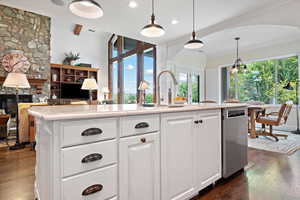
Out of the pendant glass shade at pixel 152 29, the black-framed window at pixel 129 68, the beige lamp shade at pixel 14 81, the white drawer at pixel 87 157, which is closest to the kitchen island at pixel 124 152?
the white drawer at pixel 87 157

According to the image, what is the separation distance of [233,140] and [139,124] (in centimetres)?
141

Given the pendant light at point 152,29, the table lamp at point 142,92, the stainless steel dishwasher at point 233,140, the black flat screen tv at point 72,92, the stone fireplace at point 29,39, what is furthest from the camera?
the black flat screen tv at point 72,92

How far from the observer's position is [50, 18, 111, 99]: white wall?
7.34 m

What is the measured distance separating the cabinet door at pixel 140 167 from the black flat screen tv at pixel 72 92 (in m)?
7.03

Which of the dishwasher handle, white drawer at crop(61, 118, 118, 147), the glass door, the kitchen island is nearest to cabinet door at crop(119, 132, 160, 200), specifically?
the kitchen island

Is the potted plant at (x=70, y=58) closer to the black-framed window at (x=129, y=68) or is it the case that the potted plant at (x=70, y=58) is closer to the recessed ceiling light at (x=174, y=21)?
the black-framed window at (x=129, y=68)

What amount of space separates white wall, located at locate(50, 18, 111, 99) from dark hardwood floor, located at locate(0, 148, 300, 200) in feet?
19.1

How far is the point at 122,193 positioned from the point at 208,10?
3583 millimetres

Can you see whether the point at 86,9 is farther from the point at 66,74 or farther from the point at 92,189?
the point at 66,74

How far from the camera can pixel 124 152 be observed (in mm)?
1162

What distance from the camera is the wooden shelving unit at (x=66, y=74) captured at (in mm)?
7134

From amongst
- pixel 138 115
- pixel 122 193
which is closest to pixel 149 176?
pixel 122 193

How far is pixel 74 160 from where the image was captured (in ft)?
3.16

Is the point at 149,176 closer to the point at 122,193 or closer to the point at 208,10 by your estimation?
the point at 122,193
